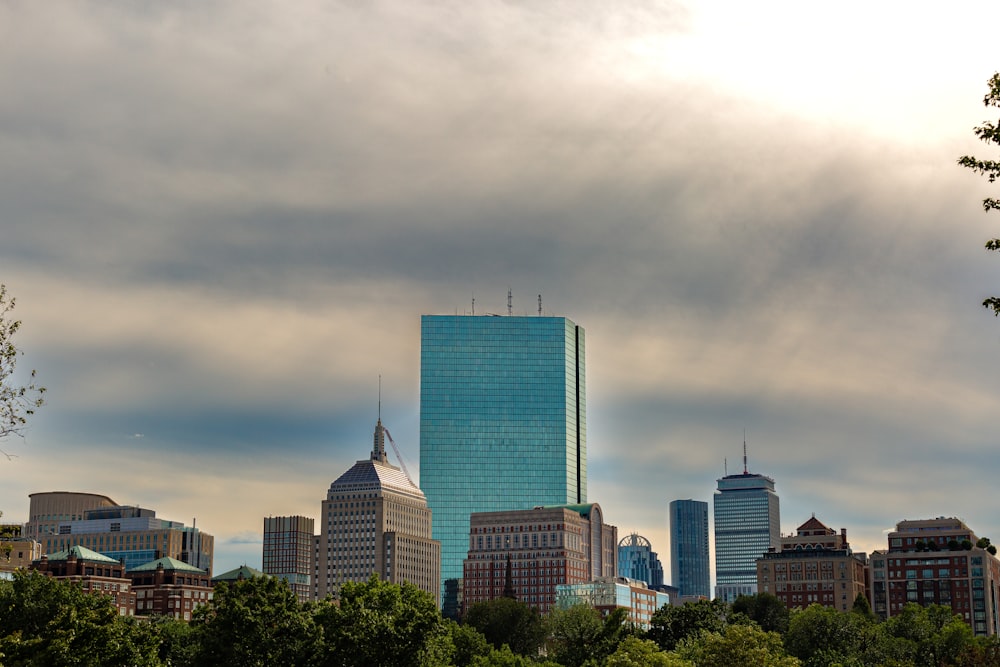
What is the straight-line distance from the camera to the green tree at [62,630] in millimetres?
104812

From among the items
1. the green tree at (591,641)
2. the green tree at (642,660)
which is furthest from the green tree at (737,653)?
the green tree at (591,641)

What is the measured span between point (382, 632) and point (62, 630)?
87.7ft

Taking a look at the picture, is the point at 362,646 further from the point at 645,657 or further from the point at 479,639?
the point at 479,639

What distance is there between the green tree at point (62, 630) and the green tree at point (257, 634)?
5770 mm

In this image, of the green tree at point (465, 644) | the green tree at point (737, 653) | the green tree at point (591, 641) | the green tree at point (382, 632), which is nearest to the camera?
the green tree at point (382, 632)

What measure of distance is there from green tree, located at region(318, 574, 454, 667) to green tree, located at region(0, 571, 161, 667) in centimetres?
1677

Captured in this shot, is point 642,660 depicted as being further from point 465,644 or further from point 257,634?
point 465,644

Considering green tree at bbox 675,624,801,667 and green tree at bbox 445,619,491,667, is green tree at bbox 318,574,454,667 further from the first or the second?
green tree at bbox 445,619,491,667

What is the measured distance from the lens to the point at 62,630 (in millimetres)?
110375

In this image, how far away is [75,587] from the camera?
140 meters

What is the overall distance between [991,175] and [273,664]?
3376 inches

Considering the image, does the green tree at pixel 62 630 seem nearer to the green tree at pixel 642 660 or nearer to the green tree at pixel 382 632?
the green tree at pixel 382 632

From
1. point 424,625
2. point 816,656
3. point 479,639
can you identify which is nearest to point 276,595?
point 424,625

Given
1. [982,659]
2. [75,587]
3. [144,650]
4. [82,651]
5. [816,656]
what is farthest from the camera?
[816,656]
